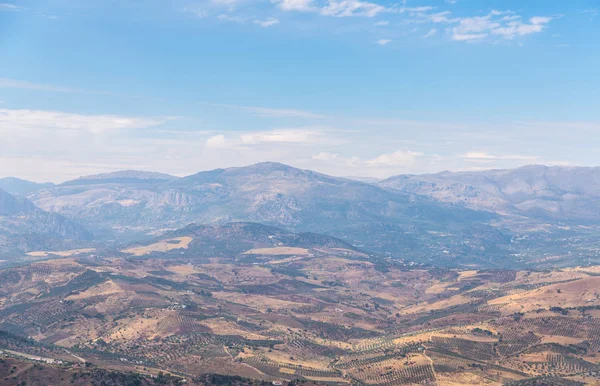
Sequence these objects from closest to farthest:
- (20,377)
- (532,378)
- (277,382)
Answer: (20,377), (277,382), (532,378)

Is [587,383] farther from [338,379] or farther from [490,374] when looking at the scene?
[338,379]

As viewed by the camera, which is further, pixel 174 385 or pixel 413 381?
pixel 413 381

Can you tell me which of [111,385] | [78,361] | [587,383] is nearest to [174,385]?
[111,385]

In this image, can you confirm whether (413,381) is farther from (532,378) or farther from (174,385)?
(174,385)

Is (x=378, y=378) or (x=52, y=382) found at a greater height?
(x=52, y=382)

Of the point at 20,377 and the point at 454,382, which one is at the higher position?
the point at 20,377

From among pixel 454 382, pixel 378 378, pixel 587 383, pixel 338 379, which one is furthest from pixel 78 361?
pixel 587 383

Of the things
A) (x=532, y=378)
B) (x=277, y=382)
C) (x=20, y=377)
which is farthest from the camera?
(x=532, y=378)

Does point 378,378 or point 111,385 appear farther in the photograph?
point 378,378
